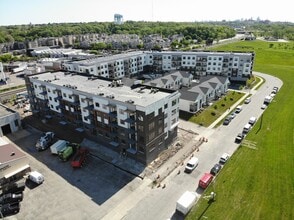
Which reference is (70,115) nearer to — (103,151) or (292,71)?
(103,151)

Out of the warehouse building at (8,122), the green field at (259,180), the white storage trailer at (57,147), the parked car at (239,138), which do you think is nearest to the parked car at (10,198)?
the white storage trailer at (57,147)

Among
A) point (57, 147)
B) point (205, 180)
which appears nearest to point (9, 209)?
point (57, 147)

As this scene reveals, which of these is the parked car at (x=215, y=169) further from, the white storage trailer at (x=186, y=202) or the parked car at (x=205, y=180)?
the white storage trailer at (x=186, y=202)

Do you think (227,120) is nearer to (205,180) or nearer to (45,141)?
(205,180)

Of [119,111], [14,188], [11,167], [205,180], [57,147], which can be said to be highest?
[119,111]

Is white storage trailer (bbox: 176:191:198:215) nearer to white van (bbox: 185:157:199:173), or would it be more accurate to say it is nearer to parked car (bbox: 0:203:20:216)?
white van (bbox: 185:157:199:173)

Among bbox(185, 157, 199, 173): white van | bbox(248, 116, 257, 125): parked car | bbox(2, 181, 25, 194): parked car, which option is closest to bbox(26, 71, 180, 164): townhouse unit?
bbox(185, 157, 199, 173): white van

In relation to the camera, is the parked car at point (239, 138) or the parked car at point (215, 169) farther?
the parked car at point (239, 138)
